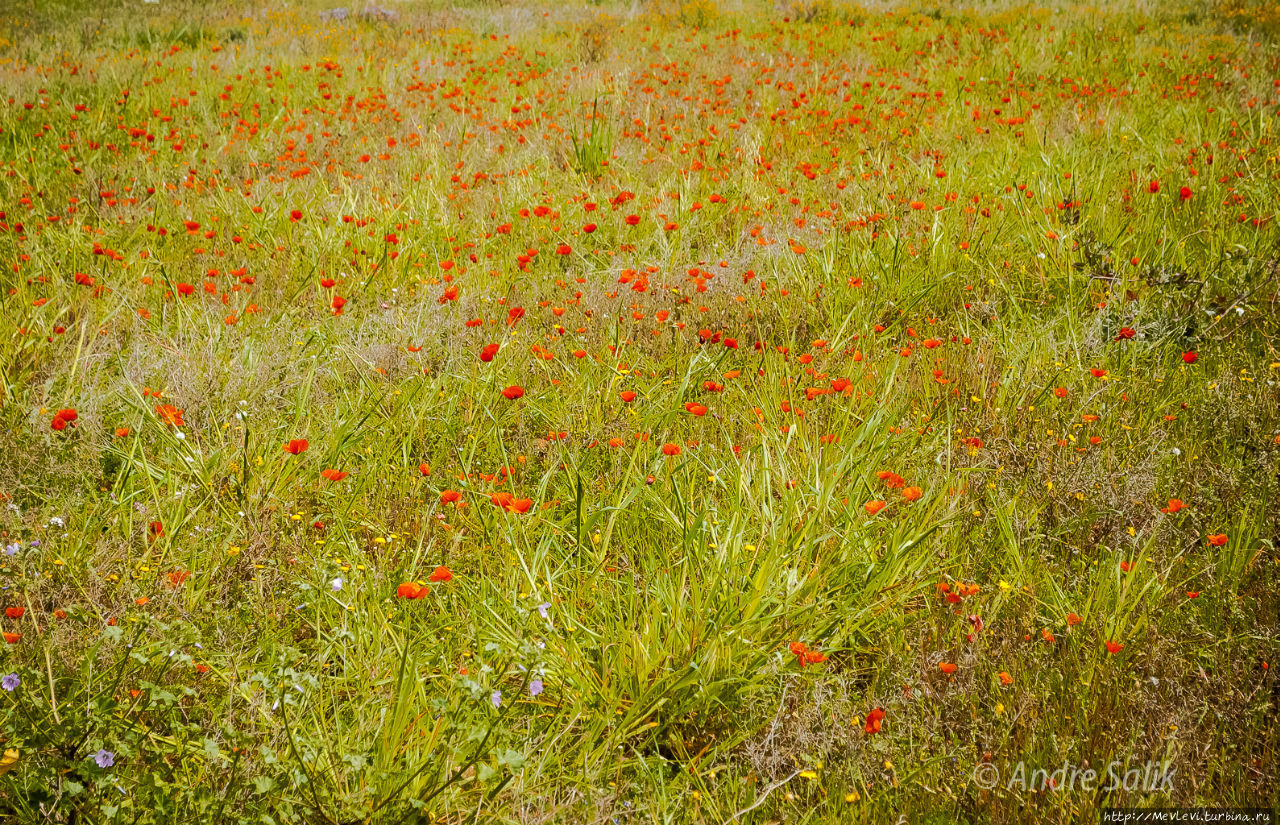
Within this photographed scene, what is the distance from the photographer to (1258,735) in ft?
4.93

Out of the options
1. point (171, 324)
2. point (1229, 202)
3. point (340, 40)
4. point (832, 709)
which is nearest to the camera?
point (832, 709)

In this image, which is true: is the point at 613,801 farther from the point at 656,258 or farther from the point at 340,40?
the point at 340,40

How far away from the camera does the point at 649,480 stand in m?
2.10

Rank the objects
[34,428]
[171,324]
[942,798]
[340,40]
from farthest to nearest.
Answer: [340,40], [171,324], [34,428], [942,798]

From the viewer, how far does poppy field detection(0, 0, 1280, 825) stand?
1460mm

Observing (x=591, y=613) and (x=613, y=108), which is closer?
(x=591, y=613)

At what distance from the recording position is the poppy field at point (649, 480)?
1.46m

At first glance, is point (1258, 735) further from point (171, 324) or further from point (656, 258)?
point (171, 324)

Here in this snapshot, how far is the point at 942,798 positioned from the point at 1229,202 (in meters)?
3.85

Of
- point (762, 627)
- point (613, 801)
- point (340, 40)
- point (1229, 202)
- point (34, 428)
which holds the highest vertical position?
point (340, 40)

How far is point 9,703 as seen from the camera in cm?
143

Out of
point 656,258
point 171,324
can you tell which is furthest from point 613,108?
point 171,324

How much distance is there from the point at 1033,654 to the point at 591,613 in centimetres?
110

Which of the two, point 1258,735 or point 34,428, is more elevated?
point 34,428
